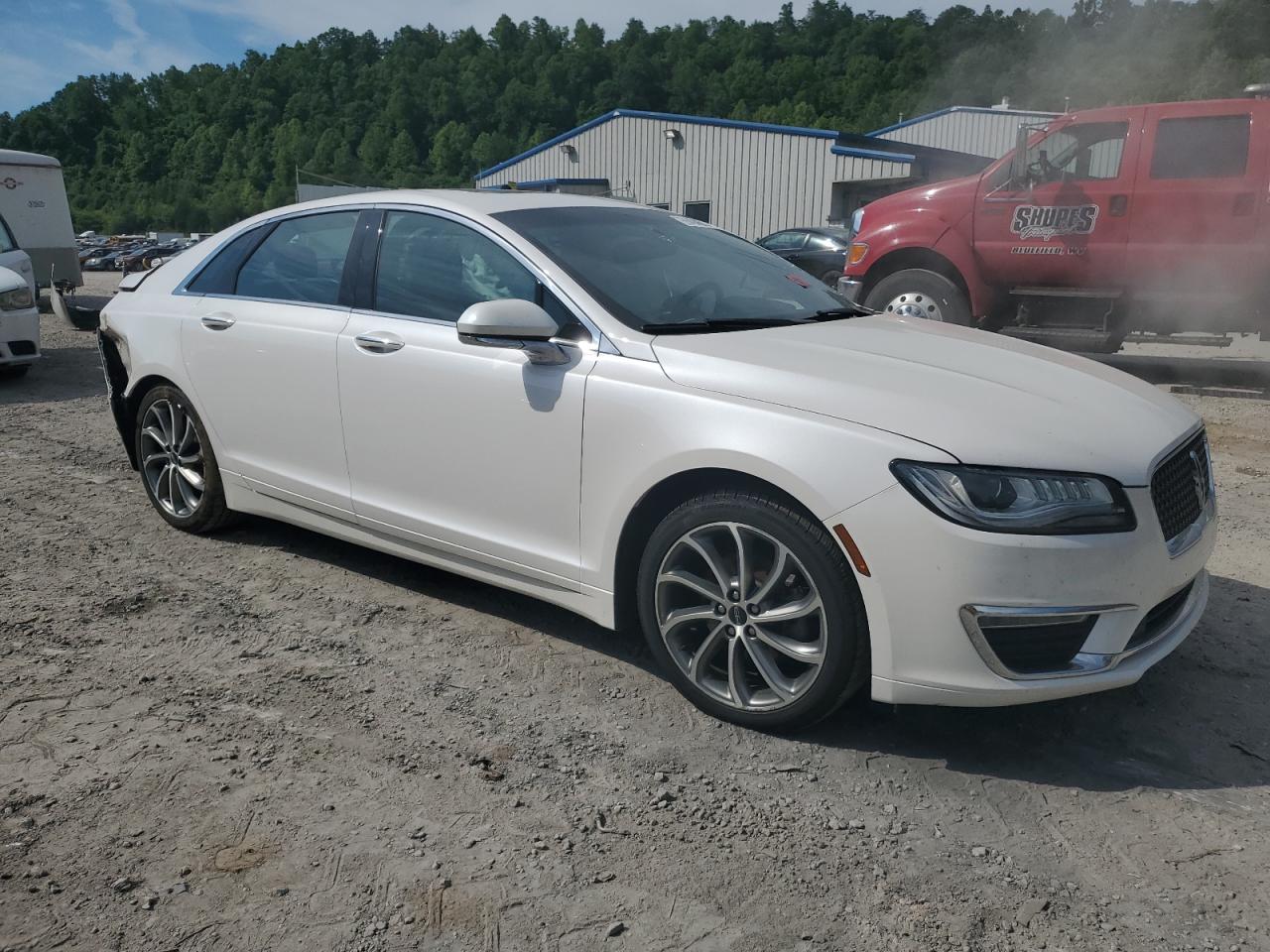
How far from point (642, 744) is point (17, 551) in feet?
10.8

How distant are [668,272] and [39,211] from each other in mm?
19673

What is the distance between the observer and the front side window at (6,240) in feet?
38.2

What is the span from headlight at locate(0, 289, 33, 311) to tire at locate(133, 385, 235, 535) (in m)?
5.63

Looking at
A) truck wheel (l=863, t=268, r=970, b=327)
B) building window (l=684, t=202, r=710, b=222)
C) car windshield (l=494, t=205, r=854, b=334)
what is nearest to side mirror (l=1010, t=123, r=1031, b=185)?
truck wheel (l=863, t=268, r=970, b=327)

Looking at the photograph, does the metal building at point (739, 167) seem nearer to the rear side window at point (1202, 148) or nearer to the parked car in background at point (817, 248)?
the parked car in background at point (817, 248)

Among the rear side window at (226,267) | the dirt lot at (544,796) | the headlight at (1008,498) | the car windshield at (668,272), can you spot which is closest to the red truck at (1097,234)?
the dirt lot at (544,796)

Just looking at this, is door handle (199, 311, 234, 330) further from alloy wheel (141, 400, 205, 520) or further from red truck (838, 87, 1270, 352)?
red truck (838, 87, 1270, 352)

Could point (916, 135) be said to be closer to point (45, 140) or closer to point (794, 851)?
point (794, 851)

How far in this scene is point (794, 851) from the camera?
2484 millimetres

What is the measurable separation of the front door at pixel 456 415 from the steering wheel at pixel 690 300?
0.36 metres

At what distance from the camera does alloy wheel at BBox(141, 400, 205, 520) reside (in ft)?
15.3

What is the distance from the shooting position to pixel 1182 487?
2977 mm

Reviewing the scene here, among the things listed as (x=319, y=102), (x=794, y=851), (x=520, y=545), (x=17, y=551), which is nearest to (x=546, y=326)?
(x=520, y=545)

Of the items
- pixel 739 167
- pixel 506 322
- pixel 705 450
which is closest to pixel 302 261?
pixel 506 322
